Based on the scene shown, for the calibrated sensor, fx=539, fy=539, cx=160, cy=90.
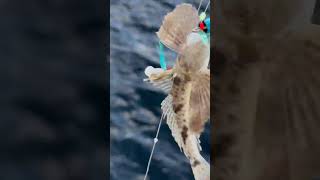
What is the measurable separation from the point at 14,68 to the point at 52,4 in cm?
→ 22

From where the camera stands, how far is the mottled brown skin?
192 cm

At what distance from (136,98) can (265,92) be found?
0.51 m

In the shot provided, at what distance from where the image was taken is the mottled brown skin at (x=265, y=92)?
75.6 inches

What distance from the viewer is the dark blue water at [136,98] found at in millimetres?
1705

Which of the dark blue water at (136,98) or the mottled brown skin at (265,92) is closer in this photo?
the dark blue water at (136,98)

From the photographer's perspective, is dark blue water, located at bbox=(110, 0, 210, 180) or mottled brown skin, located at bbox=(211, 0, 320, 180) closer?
dark blue water, located at bbox=(110, 0, 210, 180)

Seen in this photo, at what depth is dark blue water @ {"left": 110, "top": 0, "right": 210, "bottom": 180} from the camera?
1.71 metres

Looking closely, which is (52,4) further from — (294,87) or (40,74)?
(294,87)

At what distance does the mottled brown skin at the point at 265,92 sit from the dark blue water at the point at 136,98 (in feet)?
0.70

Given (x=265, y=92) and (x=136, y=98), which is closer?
(x=136, y=98)

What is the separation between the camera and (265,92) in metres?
1.96

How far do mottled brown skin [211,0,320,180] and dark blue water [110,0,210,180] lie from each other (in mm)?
214

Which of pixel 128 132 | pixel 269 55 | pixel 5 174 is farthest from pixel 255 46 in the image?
pixel 5 174

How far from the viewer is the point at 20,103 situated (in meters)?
1.53
